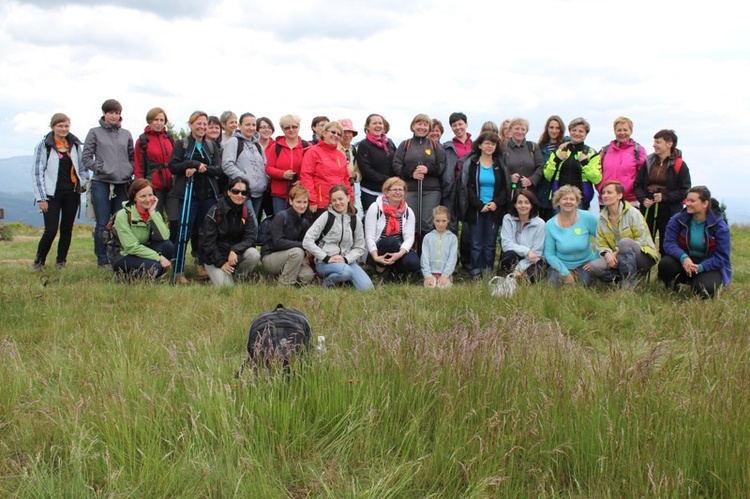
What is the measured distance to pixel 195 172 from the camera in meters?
9.16

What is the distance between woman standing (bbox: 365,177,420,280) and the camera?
9.02 m

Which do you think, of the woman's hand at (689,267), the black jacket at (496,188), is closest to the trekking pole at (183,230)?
the black jacket at (496,188)

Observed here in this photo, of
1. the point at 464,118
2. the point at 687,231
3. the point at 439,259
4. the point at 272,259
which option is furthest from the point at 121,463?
the point at 464,118

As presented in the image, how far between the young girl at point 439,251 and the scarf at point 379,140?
5.06 feet

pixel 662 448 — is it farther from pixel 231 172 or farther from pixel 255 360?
pixel 231 172

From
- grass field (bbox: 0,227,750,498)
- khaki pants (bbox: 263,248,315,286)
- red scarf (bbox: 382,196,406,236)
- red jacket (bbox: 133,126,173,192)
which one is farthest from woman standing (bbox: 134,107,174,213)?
grass field (bbox: 0,227,750,498)

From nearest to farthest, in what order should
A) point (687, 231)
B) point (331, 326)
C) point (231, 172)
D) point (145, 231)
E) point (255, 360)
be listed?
point (255, 360) < point (331, 326) < point (687, 231) < point (145, 231) < point (231, 172)

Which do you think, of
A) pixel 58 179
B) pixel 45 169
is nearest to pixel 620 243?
pixel 58 179

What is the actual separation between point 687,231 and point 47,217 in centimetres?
856

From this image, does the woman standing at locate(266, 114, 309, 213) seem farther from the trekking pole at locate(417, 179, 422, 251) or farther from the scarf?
the trekking pole at locate(417, 179, 422, 251)

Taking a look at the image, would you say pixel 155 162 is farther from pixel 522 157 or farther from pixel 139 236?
pixel 522 157

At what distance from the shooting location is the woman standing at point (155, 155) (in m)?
9.23

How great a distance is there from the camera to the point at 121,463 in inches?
123

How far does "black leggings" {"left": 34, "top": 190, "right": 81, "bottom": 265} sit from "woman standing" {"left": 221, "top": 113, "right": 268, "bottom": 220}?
2.36 metres
